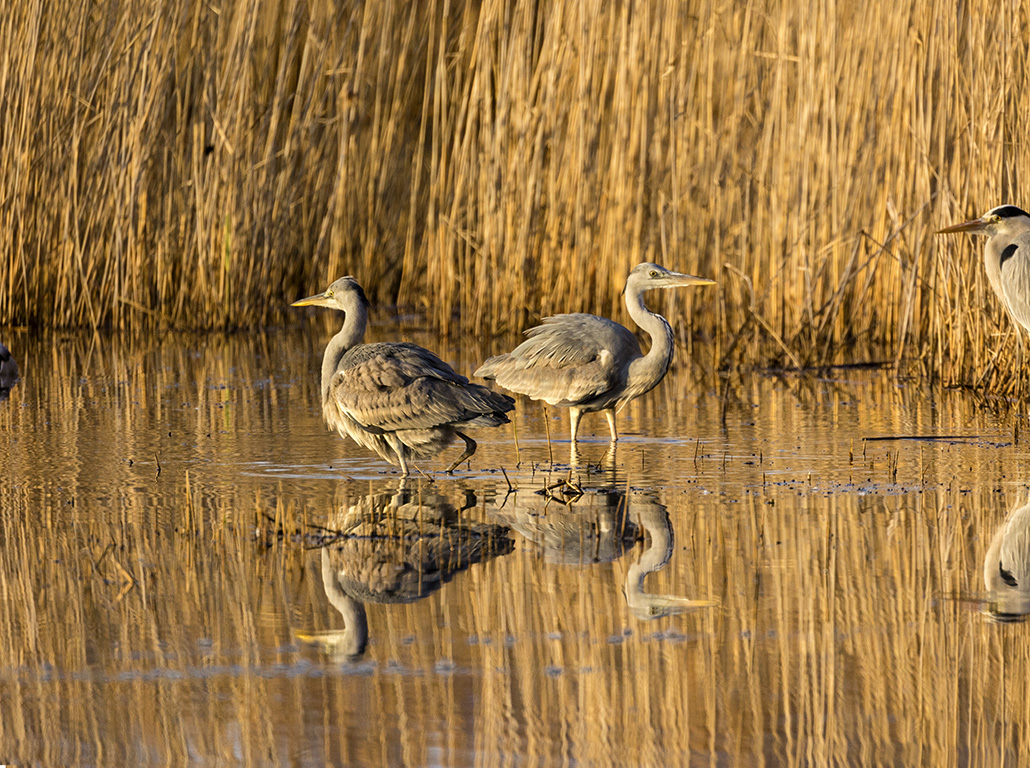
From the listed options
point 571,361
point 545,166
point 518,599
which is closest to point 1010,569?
point 518,599

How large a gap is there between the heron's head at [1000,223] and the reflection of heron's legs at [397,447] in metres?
3.16

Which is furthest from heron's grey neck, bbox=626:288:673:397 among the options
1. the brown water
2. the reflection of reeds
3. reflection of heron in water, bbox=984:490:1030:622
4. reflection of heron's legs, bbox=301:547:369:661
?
reflection of heron's legs, bbox=301:547:369:661

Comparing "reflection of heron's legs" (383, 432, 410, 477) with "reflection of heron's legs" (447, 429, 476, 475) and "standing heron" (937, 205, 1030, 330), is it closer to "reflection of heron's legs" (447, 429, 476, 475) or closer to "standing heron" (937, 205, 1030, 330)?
"reflection of heron's legs" (447, 429, 476, 475)

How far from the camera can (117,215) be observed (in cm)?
1166

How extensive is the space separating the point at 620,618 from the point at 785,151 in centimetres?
646

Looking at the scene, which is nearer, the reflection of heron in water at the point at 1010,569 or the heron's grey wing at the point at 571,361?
the reflection of heron in water at the point at 1010,569

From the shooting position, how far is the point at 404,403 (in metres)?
6.35

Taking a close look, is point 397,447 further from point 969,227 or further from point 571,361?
point 969,227

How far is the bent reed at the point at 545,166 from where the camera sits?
9.88 meters

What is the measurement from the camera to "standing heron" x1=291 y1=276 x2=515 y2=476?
6367 mm

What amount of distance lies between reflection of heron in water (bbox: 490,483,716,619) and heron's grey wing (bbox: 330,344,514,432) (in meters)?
0.52

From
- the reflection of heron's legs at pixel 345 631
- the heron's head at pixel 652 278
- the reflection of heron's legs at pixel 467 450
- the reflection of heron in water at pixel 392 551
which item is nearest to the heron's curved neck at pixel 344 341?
the reflection of heron's legs at pixel 467 450

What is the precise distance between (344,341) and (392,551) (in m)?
2.36

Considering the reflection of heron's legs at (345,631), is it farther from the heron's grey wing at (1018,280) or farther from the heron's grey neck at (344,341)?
the heron's grey wing at (1018,280)
